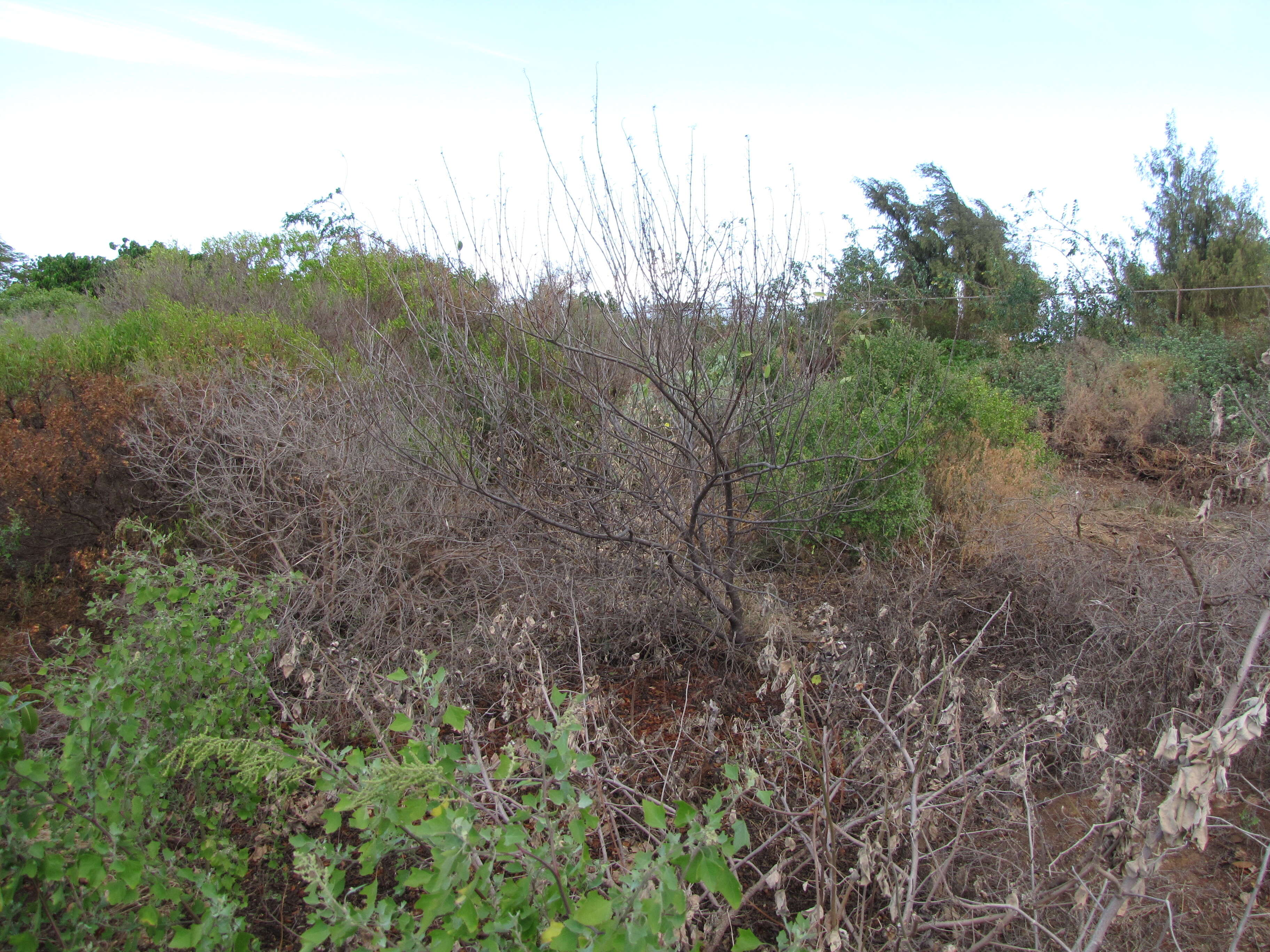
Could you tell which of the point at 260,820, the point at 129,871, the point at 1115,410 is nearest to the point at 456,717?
the point at 129,871

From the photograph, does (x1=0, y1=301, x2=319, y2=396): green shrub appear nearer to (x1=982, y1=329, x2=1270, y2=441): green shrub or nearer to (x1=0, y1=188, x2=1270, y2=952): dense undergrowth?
(x1=0, y1=188, x2=1270, y2=952): dense undergrowth

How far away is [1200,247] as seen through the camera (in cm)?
1331

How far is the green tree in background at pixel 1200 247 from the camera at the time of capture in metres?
12.4

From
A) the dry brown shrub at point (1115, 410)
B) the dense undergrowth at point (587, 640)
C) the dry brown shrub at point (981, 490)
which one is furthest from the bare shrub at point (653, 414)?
the dry brown shrub at point (1115, 410)

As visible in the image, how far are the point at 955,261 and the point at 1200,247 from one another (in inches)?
166

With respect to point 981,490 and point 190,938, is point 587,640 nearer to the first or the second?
point 190,938

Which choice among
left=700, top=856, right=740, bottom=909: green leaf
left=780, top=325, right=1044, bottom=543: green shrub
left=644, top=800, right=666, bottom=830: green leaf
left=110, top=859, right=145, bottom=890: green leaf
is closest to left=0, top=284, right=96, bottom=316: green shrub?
left=780, top=325, right=1044, bottom=543: green shrub

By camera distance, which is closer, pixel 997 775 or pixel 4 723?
pixel 4 723

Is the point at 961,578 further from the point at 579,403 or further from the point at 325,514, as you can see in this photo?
the point at 325,514

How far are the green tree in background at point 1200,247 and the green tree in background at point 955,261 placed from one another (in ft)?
6.53

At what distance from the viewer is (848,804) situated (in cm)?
291

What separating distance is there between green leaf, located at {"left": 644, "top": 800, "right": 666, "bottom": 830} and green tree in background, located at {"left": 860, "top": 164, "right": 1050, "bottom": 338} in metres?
11.4

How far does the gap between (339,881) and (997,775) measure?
1.81 m

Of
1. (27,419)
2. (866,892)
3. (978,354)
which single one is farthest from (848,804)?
(978,354)
